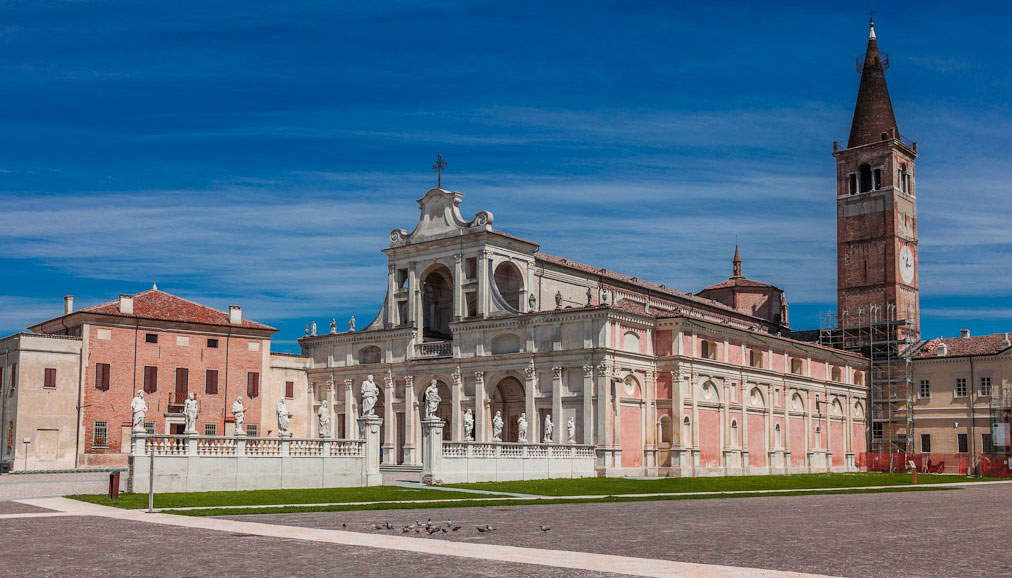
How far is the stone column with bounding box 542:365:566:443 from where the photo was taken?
53.3m

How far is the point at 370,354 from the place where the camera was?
6425 centimetres

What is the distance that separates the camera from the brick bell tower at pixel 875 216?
254 ft

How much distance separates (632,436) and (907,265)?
3570 centimetres

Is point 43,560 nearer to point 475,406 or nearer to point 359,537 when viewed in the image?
point 359,537

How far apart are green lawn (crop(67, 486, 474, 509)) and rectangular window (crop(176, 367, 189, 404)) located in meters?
27.5

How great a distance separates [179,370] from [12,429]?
879 cm

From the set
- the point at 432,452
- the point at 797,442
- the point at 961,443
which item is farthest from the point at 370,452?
the point at 961,443

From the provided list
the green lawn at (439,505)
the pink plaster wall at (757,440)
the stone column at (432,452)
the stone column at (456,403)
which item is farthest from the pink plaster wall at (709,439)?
the stone column at (432,452)

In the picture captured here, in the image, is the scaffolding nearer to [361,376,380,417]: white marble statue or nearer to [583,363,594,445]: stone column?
[583,363,594,445]: stone column

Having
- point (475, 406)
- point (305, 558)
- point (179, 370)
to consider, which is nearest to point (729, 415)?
point (475, 406)

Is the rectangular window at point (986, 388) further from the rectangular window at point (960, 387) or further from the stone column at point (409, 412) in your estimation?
the stone column at point (409, 412)

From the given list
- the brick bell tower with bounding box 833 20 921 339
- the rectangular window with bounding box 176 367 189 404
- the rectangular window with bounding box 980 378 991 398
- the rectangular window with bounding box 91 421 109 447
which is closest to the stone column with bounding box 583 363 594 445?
the rectangular window with bounding box 176 367 189 404

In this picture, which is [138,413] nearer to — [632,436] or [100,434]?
[100,434]

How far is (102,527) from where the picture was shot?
19031 millimetres
